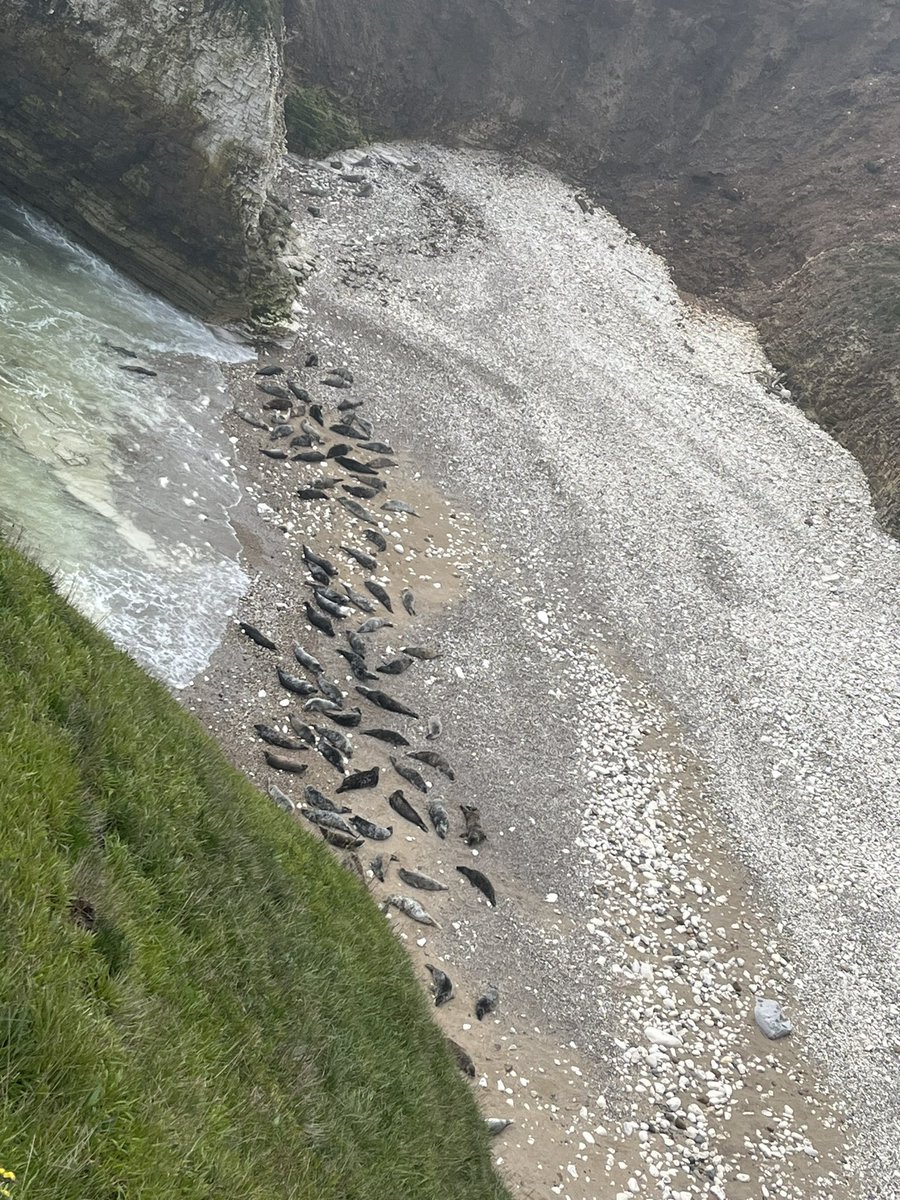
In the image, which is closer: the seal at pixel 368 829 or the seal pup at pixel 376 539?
the seal at pixel 368 829

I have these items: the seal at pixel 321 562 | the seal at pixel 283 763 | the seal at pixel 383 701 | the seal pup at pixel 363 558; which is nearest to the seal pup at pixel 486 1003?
the seal at pixel 283 763

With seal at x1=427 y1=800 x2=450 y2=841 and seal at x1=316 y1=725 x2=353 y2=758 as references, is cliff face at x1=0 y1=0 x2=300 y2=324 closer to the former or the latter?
seal at x1=316 y1=725 x2=353 y2=758

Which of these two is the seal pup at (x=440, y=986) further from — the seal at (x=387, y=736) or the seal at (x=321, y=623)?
the seal at (x=321, y=623)

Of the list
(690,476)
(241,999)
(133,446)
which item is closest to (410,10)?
(690,476)

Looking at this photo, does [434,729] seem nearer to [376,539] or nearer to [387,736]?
[387,736]

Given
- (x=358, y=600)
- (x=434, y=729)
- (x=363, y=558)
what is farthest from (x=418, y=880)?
(x=363, y=558)

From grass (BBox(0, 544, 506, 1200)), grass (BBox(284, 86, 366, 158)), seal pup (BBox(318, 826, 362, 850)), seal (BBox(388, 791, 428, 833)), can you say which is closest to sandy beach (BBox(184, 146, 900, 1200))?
seal (BBox(388, 791, 428, 833))
